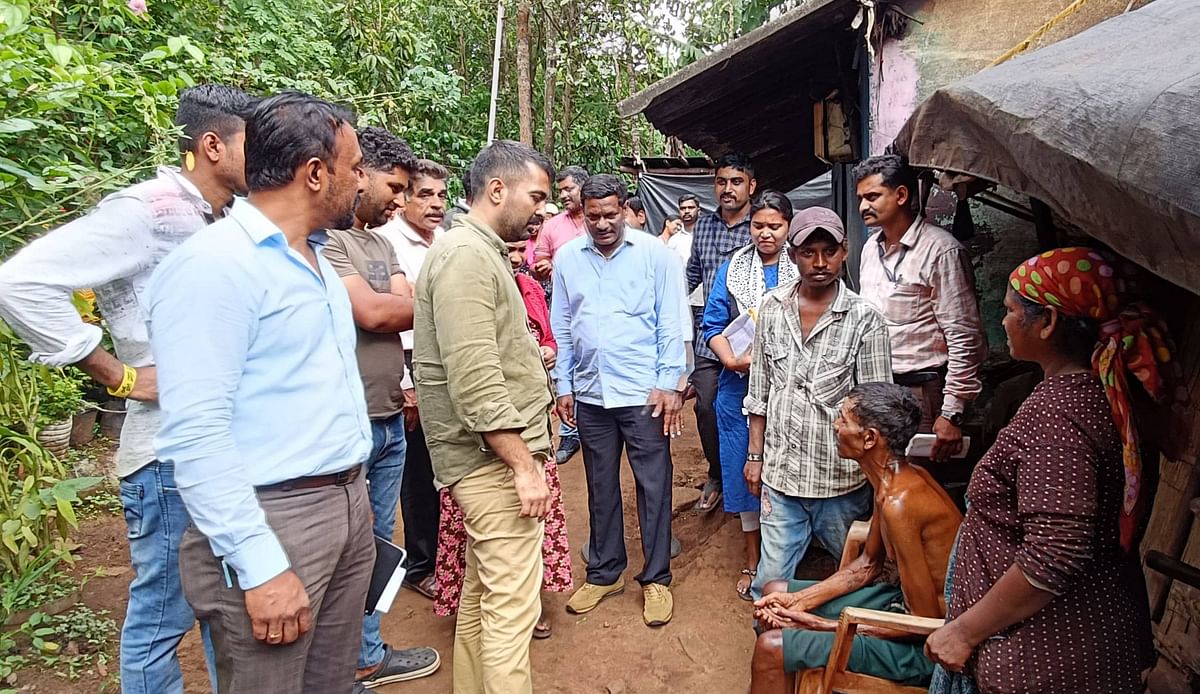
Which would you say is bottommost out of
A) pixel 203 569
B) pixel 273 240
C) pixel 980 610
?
pixel 980 610

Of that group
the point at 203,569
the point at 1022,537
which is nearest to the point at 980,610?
the point at 1022,537

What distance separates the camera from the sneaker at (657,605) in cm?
335

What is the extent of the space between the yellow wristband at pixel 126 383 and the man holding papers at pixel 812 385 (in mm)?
2156

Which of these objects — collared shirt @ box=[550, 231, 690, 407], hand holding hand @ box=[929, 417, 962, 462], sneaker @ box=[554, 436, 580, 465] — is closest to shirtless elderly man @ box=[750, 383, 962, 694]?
hand holding hand @ box=[929, 417, 962, 462]

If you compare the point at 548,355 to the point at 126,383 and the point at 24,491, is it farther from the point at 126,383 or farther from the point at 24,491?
the point at 24,491

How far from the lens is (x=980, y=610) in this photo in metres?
1.68

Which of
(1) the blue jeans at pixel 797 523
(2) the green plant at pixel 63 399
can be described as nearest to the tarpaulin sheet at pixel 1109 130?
(1) the blue jeans at pixel 797 523

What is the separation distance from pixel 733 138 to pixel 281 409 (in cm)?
536

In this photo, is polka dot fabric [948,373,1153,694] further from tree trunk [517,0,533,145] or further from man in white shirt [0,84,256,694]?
tree trunk [517,0,533,145]


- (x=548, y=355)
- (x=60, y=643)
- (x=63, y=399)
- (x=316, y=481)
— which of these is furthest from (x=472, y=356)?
(x=63, y=399)

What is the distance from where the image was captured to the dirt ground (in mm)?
2967

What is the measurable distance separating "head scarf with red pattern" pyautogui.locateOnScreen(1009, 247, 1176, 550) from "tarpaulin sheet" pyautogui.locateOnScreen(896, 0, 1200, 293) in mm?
178

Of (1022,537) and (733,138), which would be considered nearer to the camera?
(1022,537)

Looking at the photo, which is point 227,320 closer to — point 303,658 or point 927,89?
point 303,658
